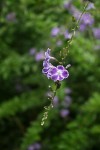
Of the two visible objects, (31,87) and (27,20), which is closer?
(27,20)

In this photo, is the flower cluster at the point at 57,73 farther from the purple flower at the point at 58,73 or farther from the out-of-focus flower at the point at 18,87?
the out-of-focus flower at the point at 18,87

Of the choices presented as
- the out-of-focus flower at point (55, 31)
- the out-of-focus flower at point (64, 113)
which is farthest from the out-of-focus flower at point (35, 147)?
the out-of-focus flower at point (55, 31)

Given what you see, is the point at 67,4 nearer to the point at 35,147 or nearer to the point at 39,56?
the point at 39,56

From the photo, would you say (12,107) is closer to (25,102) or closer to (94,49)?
(25,102)

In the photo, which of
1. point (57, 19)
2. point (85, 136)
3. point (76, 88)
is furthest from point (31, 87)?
point (85, 136)

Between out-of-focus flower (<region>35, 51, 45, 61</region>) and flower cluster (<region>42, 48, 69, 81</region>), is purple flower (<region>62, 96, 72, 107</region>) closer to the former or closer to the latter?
out-of-focus flower (<region>35, 51, 45, 61</region>)

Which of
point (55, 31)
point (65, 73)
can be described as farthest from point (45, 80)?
point (65, 73)

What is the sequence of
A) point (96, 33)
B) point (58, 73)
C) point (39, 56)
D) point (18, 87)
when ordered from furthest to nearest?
point (18, 87), point (96, 33), point (39, 56), point (58, 73)

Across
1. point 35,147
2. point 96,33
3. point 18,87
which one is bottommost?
point 35,147

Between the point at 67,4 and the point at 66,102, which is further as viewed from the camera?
the point at 66,102
